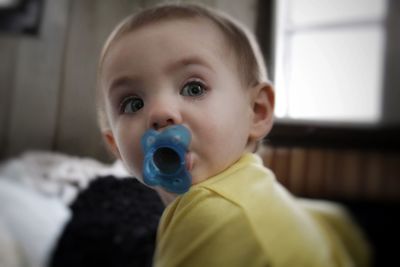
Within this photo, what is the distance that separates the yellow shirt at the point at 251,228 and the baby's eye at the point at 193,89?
1.6 inches

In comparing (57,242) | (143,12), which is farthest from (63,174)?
(143,12)

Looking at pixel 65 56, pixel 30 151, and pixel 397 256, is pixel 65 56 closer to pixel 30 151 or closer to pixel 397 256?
pixel 30 151

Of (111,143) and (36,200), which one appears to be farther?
(36,200)

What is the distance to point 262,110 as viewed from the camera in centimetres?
24

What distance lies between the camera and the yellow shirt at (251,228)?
0.60ft

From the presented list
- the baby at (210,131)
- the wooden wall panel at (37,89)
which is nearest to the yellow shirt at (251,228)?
the baby at (210,131)

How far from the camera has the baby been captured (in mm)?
194

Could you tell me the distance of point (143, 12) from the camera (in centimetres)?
25

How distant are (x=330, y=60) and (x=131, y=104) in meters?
0.10

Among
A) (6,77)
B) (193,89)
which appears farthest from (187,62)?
(6,77)

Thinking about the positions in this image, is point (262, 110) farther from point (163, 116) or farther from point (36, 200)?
point (36, 200)

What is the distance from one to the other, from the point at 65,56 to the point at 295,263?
0.19 meters

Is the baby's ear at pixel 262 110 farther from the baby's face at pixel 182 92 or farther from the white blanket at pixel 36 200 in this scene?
the white blanket at pixel 36 200

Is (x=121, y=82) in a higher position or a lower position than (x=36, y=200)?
higher
